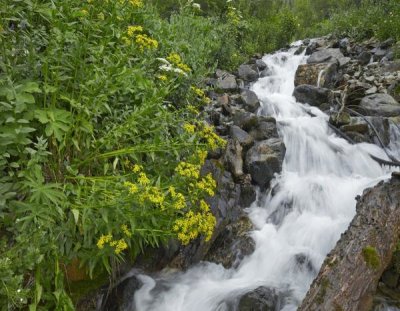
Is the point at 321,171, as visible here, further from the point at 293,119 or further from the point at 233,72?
the point at 233,72

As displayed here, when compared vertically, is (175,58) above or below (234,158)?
above

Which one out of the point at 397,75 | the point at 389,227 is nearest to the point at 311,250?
the point at 389,227

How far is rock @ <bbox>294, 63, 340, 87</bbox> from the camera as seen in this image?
8719 millimetres

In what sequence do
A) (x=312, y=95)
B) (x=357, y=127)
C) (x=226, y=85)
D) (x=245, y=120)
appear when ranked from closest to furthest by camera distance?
(x=245, y=120) → (x=357, y=127) → (x=226, y=85) → (x=312, y=95)

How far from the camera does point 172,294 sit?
368 cm

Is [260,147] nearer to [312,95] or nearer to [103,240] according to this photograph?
[312,95]

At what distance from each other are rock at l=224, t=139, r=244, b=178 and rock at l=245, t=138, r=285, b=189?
0.20 metres

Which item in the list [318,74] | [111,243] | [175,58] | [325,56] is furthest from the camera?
[325,56]

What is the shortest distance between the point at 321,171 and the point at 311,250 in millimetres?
1932

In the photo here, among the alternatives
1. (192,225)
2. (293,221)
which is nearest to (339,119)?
(293,221)

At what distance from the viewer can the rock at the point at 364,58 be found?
9383mm

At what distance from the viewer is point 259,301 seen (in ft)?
11.0

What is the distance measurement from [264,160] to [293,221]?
926 mm

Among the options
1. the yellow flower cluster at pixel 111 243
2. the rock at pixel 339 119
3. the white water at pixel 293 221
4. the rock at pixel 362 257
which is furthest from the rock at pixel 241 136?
the yellow flower cluster at pixel 111 243
